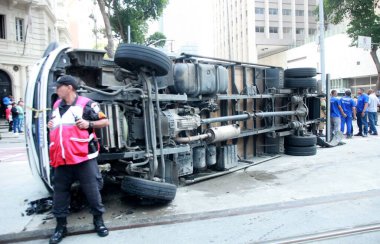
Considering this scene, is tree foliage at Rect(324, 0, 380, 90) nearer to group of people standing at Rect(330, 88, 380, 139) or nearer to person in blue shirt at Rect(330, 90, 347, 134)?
group of people standing at Rect(330, 88, 380, 139)

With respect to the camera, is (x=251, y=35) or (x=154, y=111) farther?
(x=251, y=35)

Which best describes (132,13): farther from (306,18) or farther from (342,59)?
(306,18)

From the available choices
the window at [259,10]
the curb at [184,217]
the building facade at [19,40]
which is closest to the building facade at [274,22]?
the window at [259,10]

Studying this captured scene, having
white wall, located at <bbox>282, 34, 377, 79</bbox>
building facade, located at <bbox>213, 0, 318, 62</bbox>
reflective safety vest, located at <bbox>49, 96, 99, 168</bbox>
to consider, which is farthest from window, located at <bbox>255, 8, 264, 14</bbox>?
reflective safety vest, located at <bbox>49, 96, 99, 168</bbox>

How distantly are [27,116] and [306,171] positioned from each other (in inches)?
211

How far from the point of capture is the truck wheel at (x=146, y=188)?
4.85 meters

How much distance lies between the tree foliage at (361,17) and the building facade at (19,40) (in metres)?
23.1

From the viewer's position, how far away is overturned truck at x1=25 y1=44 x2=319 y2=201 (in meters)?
4.91

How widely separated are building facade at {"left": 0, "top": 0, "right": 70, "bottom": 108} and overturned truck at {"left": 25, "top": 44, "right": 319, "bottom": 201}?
59.6ft

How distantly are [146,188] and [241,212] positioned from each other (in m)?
1.35

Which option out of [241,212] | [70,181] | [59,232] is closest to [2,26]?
[70,181]

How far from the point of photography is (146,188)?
4848 mm

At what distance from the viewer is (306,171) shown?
7340 millimetres

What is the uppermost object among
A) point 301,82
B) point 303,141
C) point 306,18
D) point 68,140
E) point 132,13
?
point 306,18
